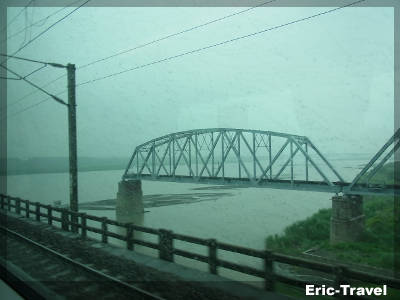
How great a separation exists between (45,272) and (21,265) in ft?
4.51

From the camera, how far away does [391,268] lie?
21453mm

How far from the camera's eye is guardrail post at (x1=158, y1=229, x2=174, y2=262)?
34.5 feet

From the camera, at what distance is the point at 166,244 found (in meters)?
10.6

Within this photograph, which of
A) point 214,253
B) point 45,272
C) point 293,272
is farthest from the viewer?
point 293,272

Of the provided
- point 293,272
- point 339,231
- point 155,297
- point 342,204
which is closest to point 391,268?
point 293,272

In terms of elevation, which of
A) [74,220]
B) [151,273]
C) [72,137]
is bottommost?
[151,273]

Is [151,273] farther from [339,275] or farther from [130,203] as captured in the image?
[130,203]

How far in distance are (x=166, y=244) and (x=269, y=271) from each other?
3.70m

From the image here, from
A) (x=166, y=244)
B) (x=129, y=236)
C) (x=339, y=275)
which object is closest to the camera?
(x=339, y=275)

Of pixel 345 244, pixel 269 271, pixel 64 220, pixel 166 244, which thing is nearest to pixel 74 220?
pixel 64 220

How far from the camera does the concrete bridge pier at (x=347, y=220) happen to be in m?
30.6

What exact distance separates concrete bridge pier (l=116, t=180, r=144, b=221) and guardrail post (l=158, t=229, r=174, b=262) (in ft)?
143

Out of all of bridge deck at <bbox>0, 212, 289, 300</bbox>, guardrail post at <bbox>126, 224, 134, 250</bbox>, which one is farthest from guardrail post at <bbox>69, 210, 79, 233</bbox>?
guardrail post at <bbox>126, 224, 134, 250</bbox>

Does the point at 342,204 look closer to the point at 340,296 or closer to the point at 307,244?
the point at 307,244
